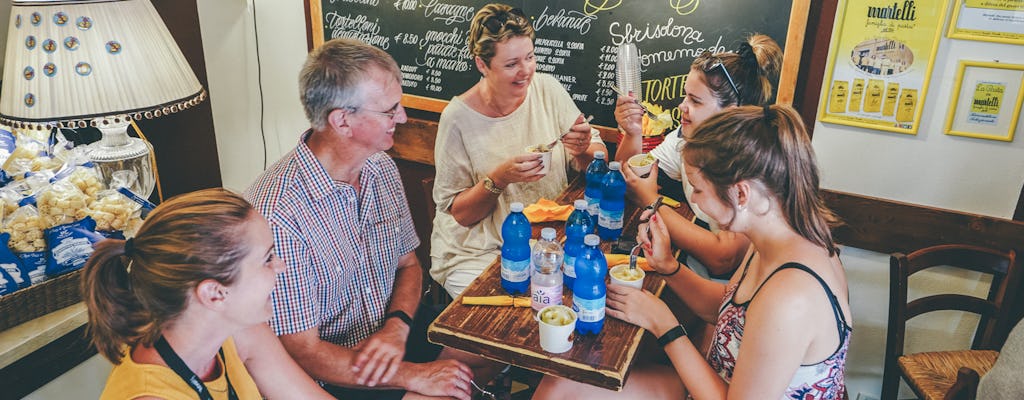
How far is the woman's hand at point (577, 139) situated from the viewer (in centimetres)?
245

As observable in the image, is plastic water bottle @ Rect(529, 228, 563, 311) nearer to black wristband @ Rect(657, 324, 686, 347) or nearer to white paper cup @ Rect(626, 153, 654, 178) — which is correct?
black wristband @ Rect(657, 324, 686, 347)

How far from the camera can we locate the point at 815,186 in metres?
1.48

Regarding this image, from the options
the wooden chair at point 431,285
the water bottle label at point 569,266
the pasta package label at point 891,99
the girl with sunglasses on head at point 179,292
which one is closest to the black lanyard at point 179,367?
the girl with sunglasses on head at point 179,292

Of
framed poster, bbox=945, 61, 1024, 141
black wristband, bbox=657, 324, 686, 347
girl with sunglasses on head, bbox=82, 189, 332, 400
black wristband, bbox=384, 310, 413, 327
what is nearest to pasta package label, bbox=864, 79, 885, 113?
framed poster, bbox=945, 61, 1024, 141

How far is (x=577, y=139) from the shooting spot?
247 centimetres

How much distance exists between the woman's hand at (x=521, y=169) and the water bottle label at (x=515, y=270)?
1.48 feet

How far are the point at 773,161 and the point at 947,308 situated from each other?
1327mm

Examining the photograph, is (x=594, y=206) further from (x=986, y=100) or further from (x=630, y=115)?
(x=986, y=100)

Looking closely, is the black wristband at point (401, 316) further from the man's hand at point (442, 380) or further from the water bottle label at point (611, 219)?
the water bottle label at point (611, 219)

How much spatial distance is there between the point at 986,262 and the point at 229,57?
3363mm

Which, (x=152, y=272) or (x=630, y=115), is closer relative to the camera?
(x=152, y=272)

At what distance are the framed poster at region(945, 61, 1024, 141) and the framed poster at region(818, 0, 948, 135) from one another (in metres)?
0.10

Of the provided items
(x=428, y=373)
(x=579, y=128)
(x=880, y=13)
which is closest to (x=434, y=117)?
(x=579, y=128)

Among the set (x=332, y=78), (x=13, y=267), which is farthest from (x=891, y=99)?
(x=13, y=267)
